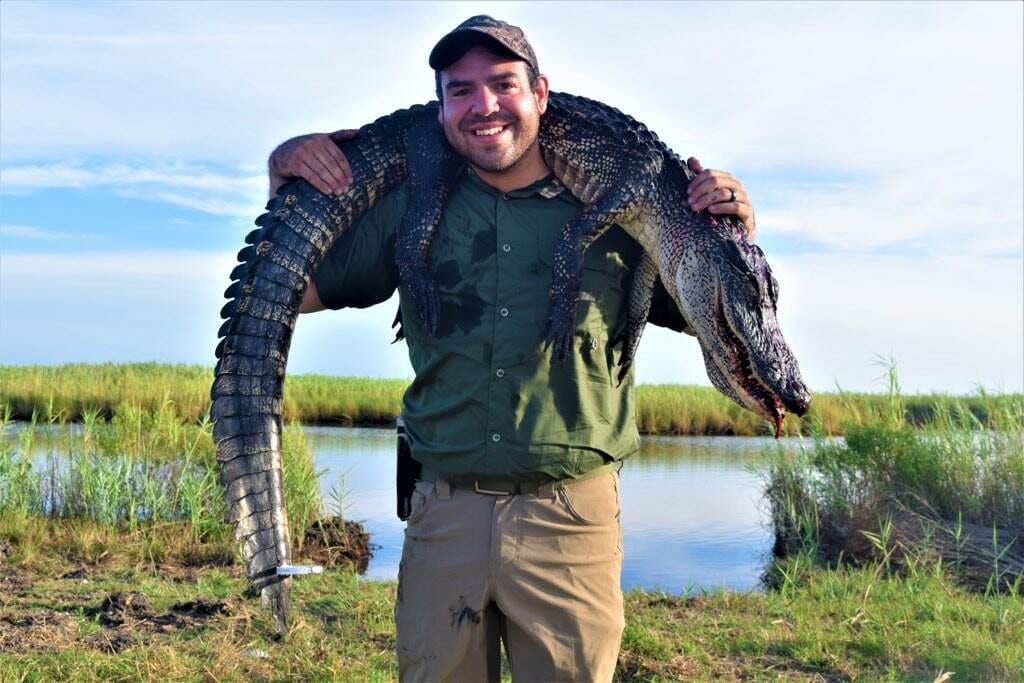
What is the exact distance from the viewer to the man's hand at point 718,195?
9.19ft

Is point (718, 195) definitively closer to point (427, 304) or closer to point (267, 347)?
point (427, 304)

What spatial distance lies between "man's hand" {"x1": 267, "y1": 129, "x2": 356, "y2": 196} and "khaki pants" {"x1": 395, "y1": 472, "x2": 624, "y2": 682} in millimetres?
1057

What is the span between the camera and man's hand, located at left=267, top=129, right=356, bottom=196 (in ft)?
9.84

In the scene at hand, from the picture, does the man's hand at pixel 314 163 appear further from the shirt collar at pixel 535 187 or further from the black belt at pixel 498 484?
the black belt at pixel 498 484

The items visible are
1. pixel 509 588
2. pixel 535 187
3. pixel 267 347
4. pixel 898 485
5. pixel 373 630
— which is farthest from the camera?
pixel 898 485

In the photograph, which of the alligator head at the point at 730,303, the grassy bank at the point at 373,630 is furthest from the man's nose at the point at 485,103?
the grassy bank at the point at 373,630

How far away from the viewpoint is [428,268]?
2.79 metres

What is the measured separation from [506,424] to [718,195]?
954mm

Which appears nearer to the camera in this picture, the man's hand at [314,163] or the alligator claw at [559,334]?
the alligator claw at [559,334]

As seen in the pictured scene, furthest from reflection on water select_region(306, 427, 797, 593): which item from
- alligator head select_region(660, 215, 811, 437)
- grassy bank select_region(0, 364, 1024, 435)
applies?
alligator head select_region(660, 215, 811, 437)

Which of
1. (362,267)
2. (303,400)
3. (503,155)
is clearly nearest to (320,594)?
(362,267)

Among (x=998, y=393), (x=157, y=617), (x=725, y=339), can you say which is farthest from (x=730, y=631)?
(x=998, y=393)

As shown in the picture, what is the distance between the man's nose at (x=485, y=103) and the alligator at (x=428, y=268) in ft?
1.24

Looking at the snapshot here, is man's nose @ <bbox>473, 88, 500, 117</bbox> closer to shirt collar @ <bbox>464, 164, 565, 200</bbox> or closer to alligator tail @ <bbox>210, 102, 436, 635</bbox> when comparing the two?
shirt collar @ <bbox>464, 164, 565, 200</bbox>
